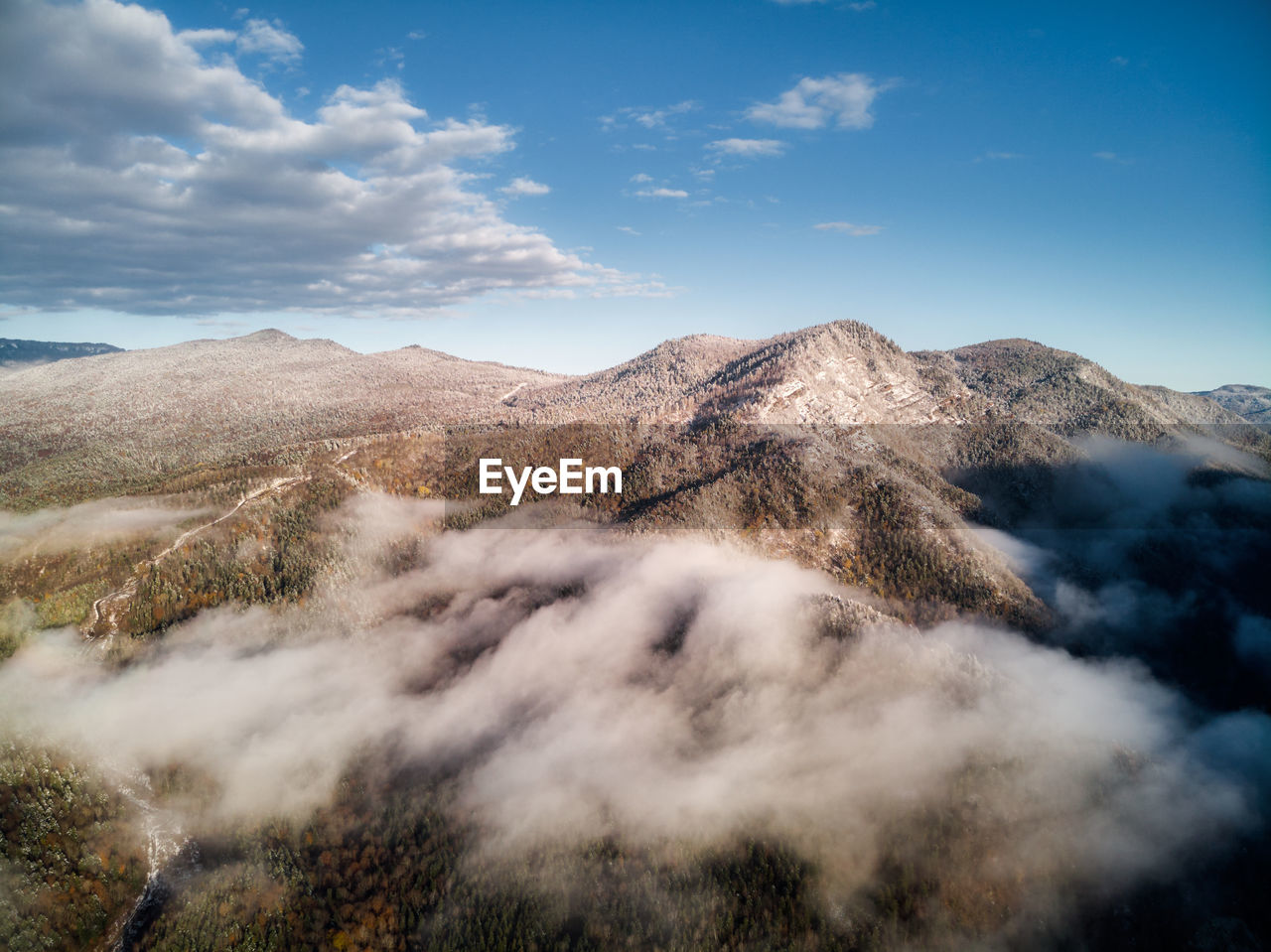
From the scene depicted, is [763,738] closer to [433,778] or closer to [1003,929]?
[1003,929]

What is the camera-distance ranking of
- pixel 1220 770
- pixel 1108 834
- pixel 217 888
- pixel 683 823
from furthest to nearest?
pixel 1220 770, pixel 1108 834, pixel 683 823, pixel 217 888

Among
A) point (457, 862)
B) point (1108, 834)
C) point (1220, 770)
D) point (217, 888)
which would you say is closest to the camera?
point (217, 888)

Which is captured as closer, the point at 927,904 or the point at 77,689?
the point at 927,904

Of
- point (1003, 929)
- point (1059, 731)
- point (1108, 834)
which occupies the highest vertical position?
point (1059, 731)

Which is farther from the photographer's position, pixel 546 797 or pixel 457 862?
pixel 546 797

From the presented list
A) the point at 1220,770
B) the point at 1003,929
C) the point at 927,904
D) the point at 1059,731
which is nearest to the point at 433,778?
the point at 927,904

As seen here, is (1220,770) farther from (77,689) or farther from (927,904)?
(77,689)

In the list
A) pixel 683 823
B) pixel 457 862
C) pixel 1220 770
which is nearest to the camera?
pixel 457 862

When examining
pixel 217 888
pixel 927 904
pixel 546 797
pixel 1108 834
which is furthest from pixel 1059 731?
pixel 217 888

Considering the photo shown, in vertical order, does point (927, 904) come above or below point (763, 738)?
below
